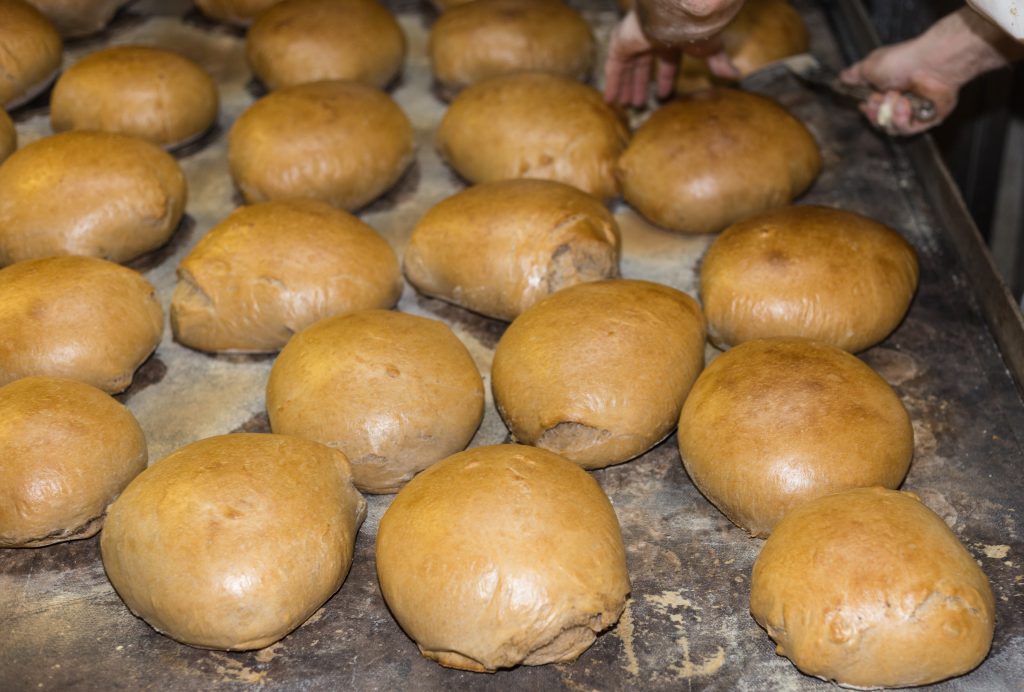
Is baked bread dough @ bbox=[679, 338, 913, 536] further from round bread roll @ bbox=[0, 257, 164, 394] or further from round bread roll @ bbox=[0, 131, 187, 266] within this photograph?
round bread roll @ bbox=[0, 131, 187, 266]

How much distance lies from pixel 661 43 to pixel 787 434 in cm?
152

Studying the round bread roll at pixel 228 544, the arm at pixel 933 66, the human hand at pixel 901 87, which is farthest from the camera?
the human hand at pixel 901 87

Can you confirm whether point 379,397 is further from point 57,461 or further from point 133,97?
point 133,97

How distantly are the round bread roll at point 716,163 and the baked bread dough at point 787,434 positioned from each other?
2.85ft

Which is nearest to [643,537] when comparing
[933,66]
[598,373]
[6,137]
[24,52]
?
[598,373]

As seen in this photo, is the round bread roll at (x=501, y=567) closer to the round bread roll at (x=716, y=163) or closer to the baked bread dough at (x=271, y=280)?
the baked bread dough at (x=271, y=280)

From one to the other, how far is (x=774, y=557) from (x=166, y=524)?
4.14 ft

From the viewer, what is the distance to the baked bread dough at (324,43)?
404 centimetres

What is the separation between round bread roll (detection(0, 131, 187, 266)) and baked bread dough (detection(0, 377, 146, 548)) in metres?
0.74

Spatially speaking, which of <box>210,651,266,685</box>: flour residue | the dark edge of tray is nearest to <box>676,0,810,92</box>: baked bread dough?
the dark edge of tray

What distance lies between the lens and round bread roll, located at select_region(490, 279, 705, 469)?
8.48ft

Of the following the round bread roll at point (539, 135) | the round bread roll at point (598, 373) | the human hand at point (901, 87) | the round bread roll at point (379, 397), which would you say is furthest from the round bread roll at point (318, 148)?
the human hand at point (901, 87)

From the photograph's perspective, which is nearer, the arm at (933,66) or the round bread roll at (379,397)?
the round bread roll at (379,397)

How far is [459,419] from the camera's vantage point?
8.69ft
